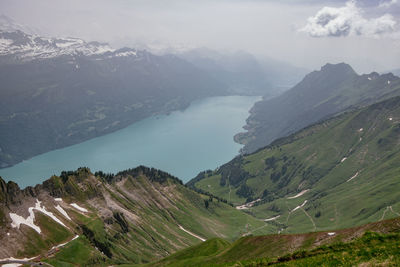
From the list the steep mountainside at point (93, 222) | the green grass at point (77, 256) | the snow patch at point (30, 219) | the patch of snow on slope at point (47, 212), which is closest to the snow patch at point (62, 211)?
the steep mountainside at point (93, 222)

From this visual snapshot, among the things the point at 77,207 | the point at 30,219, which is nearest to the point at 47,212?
the point at 30,219

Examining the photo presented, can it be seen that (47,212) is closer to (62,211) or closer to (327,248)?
(62,211)

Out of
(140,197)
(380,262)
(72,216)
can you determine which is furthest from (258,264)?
(140,197)

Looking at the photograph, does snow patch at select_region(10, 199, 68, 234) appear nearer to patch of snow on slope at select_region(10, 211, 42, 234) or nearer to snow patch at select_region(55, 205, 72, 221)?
patch of snow on slope at select_region(10, 211, 42, 234)

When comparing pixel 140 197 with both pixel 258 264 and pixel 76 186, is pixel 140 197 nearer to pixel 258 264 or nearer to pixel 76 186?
pixel 76 186

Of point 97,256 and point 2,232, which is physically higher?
point 2,232

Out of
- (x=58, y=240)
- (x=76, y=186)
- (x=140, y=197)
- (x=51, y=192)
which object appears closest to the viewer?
(x=58, y=240)
